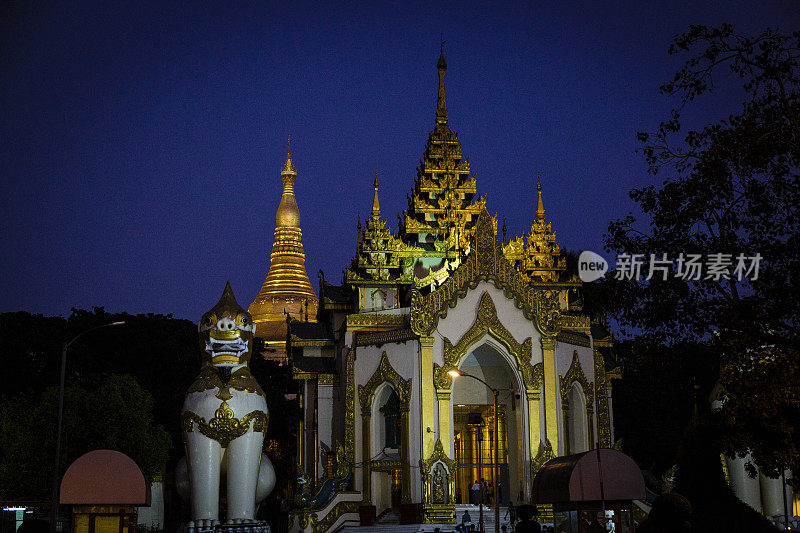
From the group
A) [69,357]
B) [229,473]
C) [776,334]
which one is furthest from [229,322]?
[69,357]

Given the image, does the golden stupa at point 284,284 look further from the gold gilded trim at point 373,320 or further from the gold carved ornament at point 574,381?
the gold carved ornament at point 574,381

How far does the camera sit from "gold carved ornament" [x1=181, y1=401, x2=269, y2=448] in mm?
26125

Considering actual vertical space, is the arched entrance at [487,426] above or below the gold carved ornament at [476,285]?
below

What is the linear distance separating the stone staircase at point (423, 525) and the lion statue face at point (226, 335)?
25.2ft

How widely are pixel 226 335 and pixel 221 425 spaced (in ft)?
8.03

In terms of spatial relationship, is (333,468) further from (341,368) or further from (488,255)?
(488,255)

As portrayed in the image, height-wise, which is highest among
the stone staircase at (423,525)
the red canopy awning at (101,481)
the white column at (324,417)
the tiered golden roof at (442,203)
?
the tiered golden roof at (442,203)

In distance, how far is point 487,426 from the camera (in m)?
37.5

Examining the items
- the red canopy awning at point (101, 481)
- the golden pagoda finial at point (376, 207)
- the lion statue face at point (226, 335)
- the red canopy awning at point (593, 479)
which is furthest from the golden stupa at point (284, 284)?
the red canopy awning at point (593, 479)

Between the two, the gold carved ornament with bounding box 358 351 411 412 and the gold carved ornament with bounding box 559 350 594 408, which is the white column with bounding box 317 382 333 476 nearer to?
the gold carved ornament with bounding box 358 351 411 412

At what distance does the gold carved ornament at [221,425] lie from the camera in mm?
26125

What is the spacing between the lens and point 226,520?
2605 cm

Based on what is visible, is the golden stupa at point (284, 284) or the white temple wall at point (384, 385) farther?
the golden stupa at point (284, 284)

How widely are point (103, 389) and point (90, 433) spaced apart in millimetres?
1599
